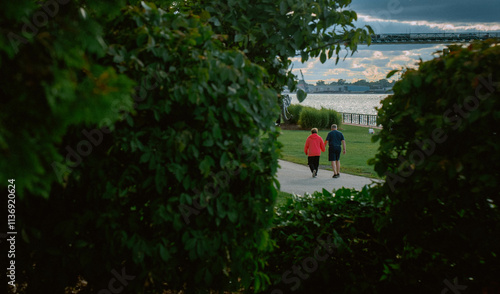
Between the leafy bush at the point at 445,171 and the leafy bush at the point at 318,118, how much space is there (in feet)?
103

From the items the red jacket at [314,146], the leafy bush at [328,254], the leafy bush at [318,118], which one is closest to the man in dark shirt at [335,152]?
the red jacket at [314,146]

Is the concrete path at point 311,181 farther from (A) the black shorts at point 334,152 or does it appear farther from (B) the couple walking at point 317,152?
(A) the black shorts at point 334,152

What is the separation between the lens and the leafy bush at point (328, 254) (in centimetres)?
361

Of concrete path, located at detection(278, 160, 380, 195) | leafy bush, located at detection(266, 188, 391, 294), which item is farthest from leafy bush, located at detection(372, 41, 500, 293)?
concrete path, located at detection(278, 160, 380, 195)

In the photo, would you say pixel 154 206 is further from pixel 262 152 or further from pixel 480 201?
pixel 480 201

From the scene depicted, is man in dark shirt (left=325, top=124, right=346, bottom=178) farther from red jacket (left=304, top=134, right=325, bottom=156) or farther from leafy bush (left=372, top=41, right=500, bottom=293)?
leafy bush (left=372, top=41, right=500, bottom=293)

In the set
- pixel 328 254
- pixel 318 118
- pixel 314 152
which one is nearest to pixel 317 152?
pixel 314 152

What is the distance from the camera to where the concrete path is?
1098 cm

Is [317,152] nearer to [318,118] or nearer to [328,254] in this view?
[328,254]

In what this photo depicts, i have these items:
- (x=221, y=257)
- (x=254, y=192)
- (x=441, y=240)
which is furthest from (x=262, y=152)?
(x=441, y=240)

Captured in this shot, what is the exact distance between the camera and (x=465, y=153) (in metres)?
2.94

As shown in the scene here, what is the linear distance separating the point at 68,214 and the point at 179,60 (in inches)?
55.1

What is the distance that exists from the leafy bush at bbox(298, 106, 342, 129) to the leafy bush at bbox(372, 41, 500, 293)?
1239 inches

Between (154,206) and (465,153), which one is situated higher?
(465,153)
